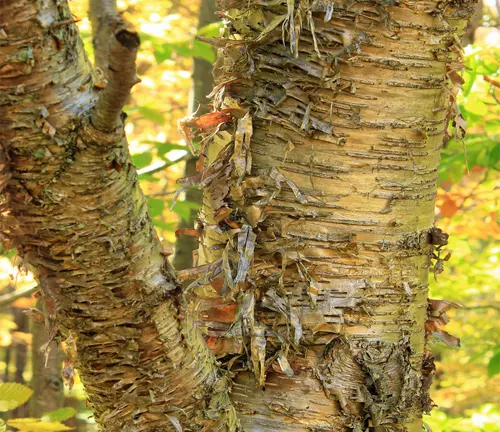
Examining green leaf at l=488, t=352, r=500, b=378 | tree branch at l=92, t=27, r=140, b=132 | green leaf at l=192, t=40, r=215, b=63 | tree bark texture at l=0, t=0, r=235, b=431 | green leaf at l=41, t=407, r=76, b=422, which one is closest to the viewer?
tree branch at l=92, t=27, r=140, b=132

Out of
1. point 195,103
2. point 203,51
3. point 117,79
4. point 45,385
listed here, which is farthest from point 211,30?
point 117,79

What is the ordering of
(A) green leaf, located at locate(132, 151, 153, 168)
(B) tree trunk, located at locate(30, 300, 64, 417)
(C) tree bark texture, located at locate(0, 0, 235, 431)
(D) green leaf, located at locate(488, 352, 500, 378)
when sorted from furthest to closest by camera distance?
(B) tree trunk, located at locate(30, 300, 64, 417), (D) green leaf, located at locate(488, 352, 500, 378), (A) green leaf, located at locate(132, 151, 153, 168), (C) tree bark texture, located at locate(0, 0, 235, 431)

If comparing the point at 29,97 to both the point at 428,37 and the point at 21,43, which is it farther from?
the point at 428,37

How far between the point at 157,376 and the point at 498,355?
2.03 m

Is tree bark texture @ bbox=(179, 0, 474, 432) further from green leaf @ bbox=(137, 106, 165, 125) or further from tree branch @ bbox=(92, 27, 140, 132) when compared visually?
green leaf @ bbox=(137, 106, 165, 125)

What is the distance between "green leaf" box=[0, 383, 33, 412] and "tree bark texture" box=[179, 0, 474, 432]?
55 cm

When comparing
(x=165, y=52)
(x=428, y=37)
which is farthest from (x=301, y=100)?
(x=165, y=52)

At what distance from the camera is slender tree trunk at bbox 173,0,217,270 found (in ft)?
9.23

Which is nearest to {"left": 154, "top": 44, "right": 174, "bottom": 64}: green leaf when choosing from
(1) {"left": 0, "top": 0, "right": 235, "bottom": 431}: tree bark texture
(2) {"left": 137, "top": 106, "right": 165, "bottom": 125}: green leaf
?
(2) {"left": 137, "top": 106, "right": 165, "bottom": 125}: green leaf

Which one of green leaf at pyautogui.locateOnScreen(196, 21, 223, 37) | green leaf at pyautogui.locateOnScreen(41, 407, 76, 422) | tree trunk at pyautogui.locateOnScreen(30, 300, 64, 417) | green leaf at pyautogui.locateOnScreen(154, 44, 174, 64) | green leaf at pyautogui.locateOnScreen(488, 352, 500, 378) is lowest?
tree trunk at pyautogui.locateOnScreen(30, 300, 64, 417)

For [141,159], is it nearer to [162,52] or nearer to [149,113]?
[162,52]

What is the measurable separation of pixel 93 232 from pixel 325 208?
1.70 ft

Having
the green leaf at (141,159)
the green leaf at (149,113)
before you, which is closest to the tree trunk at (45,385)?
the green leaf at (141,159)

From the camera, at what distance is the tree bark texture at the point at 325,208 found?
1.12 m
